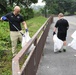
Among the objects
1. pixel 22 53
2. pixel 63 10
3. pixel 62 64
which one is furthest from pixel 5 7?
pixel 63 10

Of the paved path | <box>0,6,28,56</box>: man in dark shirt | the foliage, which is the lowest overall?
the foliage

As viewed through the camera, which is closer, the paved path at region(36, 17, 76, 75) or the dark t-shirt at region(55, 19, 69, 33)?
the paved path at region(36, 17, 76, 75)

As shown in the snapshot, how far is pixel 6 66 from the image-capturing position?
10359 mm

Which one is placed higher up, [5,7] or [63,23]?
[63,23]

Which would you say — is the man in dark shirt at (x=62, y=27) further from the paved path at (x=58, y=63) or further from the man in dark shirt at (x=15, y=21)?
the man in dark shirt at (x=15, y=21)

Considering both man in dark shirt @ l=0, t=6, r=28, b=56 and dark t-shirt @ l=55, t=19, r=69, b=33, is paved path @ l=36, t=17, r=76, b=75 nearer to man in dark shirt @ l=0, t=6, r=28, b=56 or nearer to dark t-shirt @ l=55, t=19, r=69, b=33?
dark t-shirt @ l=55, t=19, r=69, b=33

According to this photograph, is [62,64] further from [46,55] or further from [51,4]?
[51,4]

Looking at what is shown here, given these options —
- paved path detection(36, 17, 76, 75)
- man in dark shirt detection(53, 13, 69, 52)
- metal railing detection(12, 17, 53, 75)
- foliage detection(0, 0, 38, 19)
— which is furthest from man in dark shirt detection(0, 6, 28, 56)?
foliage detection(0, 0, 38, 19)

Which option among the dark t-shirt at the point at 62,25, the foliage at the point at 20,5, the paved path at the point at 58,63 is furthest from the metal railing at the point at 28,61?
the foliage at the point at 20,5

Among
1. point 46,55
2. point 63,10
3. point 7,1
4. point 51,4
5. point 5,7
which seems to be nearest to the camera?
point 46,55

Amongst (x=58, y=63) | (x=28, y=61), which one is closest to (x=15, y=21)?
(x=58, y=63)

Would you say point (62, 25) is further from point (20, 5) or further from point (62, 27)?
point (20, 5)

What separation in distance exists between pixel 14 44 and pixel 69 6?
106581 mm

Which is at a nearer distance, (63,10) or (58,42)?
(58,42)
